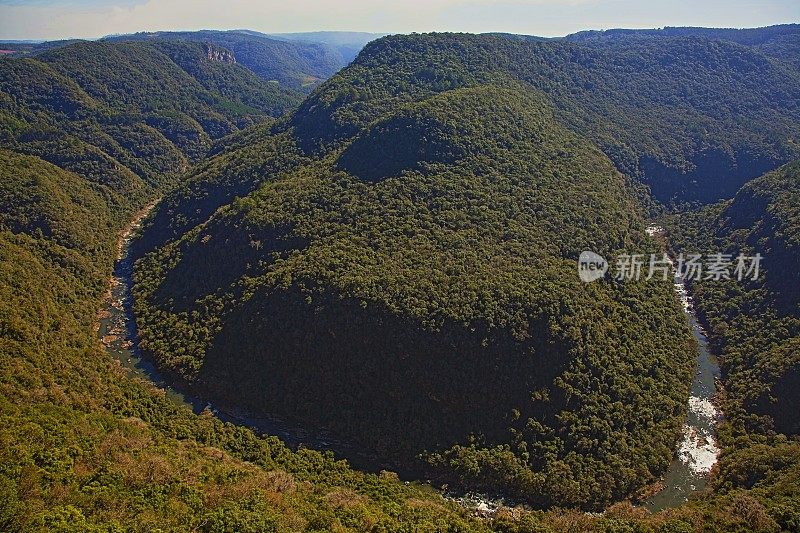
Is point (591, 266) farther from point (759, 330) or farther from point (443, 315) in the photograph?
point (443, 315)

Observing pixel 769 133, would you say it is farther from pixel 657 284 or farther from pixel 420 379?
pixel 420 379

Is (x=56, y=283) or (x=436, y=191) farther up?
(x=436, y=191)

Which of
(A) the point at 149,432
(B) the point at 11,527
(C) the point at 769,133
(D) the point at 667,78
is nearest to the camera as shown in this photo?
(B) the point at 11,527

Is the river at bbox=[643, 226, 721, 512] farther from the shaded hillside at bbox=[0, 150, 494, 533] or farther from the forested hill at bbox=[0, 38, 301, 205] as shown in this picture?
the forested hill at bbox=[0, 38, 301, 205]

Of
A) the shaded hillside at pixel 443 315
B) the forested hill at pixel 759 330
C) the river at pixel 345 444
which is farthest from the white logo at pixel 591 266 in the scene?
the forested hill at pixel 759 330

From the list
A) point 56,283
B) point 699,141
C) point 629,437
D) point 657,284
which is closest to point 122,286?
point 56,283

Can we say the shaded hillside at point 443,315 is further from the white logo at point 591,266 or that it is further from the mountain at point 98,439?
the mountain at point 98,439
